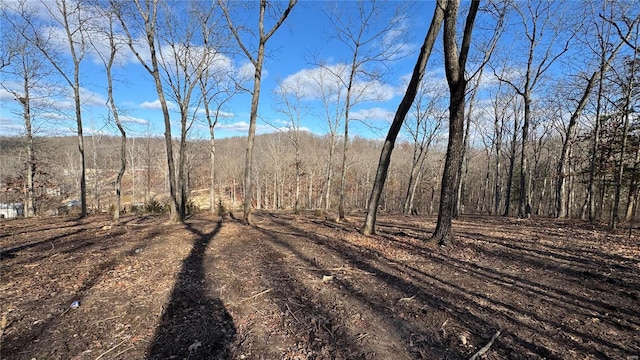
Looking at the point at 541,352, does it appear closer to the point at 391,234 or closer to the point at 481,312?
the point at 481,312

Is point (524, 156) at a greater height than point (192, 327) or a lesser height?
greater

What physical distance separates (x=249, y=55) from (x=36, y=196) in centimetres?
1865

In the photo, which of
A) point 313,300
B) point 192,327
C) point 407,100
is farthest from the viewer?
point 407,100

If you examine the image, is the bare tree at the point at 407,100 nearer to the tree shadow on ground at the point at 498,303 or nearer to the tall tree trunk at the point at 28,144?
the tree shadow on ground at the point at 498,303

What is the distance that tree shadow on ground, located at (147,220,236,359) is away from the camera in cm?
248

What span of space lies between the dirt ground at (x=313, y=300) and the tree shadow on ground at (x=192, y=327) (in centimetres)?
2

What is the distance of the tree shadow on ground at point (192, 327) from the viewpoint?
248 centimetres

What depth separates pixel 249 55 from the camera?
29.1ft

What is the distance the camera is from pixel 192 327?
112 inches

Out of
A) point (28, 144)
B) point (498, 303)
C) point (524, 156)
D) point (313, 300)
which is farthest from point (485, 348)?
point (28, 144)

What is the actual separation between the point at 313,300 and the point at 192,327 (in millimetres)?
1398

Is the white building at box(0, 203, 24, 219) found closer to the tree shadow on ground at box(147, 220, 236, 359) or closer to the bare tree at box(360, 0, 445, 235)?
the tree shadow on ground at box(147, 220, 236, 359)

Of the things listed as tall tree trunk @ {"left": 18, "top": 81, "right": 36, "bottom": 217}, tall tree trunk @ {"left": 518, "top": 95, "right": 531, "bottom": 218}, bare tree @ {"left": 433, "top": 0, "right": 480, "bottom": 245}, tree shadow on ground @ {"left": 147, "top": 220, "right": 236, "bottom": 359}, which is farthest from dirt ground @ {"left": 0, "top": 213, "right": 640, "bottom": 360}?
tall tree trunk @ {"left": 18, "top": 81, "right": 36, "bottom": 217}

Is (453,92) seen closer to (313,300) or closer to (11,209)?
(313,300)
